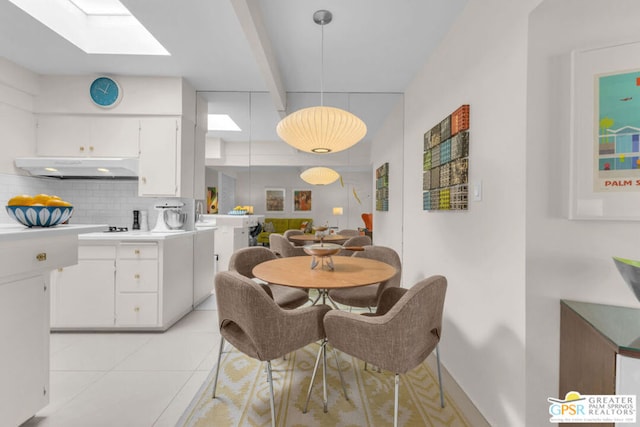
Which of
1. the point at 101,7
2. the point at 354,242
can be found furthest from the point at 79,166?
the point at 354,242

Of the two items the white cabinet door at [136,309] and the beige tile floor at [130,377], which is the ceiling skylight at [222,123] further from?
the beige tile floor at [130,377]

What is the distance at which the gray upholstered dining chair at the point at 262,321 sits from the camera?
1392 mm

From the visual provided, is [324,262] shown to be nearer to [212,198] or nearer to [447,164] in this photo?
[447,164]

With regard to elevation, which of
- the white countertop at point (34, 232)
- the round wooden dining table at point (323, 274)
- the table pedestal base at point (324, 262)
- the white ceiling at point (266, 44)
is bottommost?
the round wooden dining table at point (323, 274)

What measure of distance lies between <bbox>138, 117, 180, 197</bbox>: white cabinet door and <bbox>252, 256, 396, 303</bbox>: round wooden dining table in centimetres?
181

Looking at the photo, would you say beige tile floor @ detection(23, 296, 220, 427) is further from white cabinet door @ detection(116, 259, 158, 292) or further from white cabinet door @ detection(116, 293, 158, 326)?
white cabinet door @ detection(116, 259, 158, 292)

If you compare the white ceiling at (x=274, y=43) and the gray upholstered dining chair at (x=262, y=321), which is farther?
the white ceiling at (x=274, y=43)

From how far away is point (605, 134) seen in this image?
1257 mm

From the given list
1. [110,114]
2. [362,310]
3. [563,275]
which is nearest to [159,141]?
[110,114]

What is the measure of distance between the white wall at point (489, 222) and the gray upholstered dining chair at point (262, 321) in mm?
1053

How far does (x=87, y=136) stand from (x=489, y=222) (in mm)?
3973

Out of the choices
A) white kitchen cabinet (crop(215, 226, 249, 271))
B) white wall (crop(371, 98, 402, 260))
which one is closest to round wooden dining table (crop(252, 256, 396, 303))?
white wall (crop(371, 98, 402, 260))

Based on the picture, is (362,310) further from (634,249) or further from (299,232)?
(634,249)

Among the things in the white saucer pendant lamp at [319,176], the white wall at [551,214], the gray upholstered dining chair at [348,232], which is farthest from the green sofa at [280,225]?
the white wall at [551,214]
